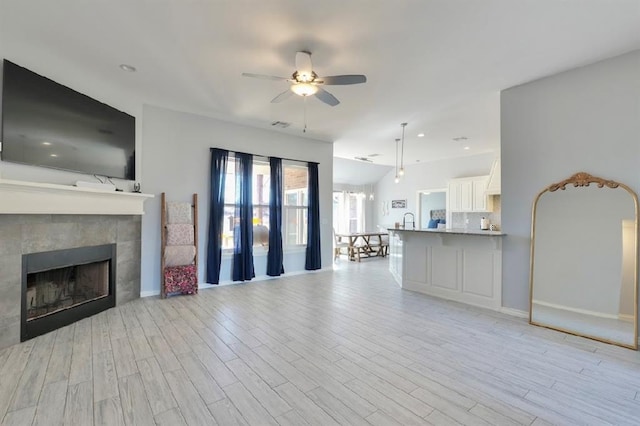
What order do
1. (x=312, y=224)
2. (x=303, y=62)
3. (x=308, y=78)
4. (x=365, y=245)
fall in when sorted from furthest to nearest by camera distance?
(x=365, y=245) → (x=312, y=224) → (x=308, y=78) → (x=303, y=62)

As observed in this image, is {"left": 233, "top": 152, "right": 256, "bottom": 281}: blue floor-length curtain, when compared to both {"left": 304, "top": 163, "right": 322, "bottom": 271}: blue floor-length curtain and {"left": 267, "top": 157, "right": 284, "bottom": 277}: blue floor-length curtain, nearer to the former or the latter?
{"left": 267, "top": 157, "right": 284, "bottom": 277}: blue floor-length curtain

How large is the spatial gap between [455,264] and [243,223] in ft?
11.8

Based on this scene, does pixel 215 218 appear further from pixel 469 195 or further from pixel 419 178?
pixel 419 178

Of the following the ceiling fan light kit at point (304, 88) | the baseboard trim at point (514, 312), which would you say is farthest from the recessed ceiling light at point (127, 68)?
the baseboard trim at point (514, 312)

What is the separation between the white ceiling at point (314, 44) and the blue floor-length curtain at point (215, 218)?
1.03 metres

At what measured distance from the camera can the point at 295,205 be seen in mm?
6273

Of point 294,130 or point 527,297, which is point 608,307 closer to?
point 527,297

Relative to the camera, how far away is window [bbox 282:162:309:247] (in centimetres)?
614

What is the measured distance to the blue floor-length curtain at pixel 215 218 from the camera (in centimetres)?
496

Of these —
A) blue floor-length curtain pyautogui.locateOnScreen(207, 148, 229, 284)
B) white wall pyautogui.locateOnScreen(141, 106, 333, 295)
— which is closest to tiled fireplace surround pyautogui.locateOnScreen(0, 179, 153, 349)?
white wall pyautogui.locateOnScreen(141, 106, 333, 295)

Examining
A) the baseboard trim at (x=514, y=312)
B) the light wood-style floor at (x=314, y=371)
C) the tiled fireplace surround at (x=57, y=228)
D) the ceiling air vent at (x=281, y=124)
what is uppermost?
the ceiling air vent at (x=281, y=124)

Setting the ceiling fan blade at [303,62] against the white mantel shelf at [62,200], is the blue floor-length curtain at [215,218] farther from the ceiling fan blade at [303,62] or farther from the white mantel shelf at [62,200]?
the ceiling fan blade at [303,62]

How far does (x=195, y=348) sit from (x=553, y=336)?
3680 mm

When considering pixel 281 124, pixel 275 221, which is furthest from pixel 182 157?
pixel 275 221
